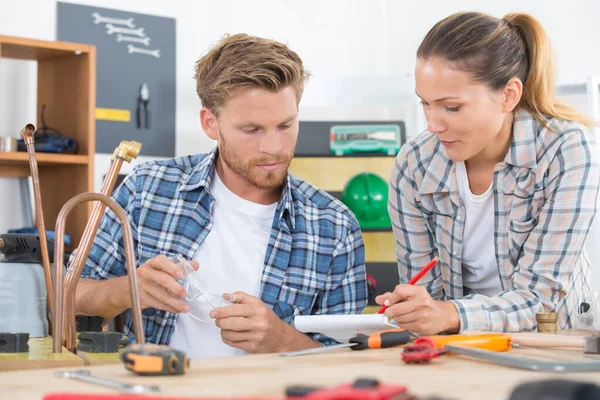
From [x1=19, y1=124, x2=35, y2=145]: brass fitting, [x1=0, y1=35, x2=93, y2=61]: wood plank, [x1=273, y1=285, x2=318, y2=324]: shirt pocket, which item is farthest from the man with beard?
[x1=0, y1=35, x2=93, y2=61]: wood plank

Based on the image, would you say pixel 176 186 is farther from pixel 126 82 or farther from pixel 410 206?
pixel 126 82

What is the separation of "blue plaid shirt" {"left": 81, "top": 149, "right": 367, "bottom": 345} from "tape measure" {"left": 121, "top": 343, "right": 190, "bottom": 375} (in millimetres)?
786

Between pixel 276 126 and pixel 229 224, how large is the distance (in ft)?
0.86

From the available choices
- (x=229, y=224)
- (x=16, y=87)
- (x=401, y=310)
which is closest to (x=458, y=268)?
(x=401, y=310)

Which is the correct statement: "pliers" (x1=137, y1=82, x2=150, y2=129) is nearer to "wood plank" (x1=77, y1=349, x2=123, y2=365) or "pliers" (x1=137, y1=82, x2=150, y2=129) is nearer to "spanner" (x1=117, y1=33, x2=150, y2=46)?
"spanner" (x1=117, y1=33, x2=150, y2=46)

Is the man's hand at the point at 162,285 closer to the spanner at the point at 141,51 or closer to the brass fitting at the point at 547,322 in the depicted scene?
the brass fitting at the point at 547,322

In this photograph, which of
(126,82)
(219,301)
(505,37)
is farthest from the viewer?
(126,82)

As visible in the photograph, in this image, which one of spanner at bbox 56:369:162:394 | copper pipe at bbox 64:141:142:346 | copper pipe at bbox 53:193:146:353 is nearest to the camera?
spanner at bbox 56:369:162:394

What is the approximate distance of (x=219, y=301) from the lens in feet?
4.75

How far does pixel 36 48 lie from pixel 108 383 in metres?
2.56

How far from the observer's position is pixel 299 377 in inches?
33.5

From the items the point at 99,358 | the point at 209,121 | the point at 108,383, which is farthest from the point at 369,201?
the point at 108,383

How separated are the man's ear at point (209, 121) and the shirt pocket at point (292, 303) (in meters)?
0.42

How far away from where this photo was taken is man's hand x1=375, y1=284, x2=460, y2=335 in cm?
127
